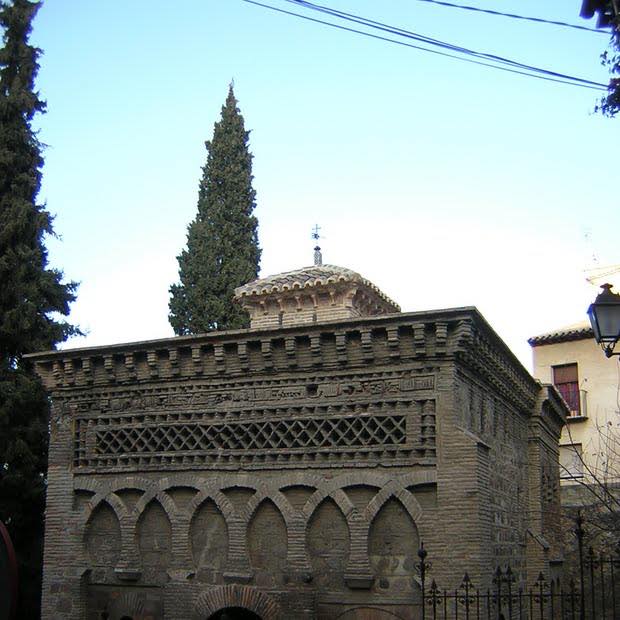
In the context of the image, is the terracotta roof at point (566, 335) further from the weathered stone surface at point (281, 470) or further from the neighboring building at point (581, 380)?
the weathered stone surface at point (281, 470)

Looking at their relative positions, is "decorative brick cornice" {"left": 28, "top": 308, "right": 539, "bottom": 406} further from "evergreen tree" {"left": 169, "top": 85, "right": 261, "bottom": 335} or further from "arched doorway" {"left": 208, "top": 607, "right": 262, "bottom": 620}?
"evergreen tree" {"left": 169, "top": 85, "right": 261, "bottom": 335}

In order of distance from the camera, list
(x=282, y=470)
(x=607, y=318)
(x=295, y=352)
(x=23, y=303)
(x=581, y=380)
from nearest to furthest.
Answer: (x=607, y=318)
(x=282, y=470)
(x=295, y=352)
(x=23, y=303)
(x=581, y=380)

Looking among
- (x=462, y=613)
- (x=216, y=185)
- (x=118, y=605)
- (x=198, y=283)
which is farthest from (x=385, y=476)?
(x=216, y=185)

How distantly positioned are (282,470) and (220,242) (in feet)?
43.0

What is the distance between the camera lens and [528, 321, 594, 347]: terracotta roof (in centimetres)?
2966

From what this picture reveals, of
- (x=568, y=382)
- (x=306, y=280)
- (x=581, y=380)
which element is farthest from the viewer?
(x=568, y=382)

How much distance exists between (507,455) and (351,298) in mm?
4107

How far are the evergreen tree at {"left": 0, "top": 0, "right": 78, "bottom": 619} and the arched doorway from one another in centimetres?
601

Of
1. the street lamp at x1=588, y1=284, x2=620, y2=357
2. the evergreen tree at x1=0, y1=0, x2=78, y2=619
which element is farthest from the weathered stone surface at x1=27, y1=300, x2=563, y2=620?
the street lamp at x1=588, y1=284, x2=620, y2=357

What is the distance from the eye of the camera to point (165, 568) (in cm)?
1338

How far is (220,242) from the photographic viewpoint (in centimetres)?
2519

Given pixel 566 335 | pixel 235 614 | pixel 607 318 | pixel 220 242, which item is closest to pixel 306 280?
pixel 235 614

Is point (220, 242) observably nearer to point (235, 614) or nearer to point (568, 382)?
point (568, 382)

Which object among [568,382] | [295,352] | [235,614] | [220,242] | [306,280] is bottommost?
[235,614]
